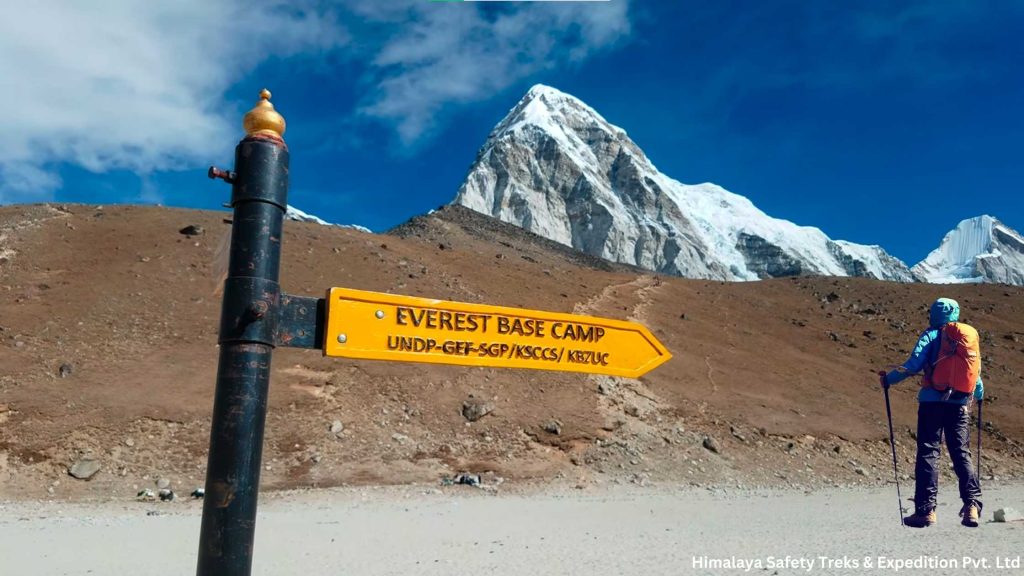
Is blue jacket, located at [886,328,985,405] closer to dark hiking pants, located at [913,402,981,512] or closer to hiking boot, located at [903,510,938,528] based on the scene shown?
dark hiking pants, located at [913,402,981,512]

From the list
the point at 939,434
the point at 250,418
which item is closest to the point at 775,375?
the point at 939,434

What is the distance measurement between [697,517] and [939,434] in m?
8.11

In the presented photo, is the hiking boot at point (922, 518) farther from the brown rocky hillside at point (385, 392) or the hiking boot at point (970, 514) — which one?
the brown rocky hillside at point (385, 392)

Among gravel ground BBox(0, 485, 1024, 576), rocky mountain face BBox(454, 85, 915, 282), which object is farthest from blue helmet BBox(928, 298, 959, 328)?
rocky mountain face BBox(454, 85, 915, 282)

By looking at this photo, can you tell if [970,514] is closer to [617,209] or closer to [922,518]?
[922,518]

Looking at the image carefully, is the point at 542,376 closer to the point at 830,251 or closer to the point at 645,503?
the point at 645,503

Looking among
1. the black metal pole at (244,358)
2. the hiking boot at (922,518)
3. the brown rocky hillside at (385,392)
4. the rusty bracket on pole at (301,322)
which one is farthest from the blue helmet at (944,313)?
the brown rocky hillside at (385,392)

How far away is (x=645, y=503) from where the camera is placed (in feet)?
43.1

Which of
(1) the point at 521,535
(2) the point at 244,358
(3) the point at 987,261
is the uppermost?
(3) the point at 987,261

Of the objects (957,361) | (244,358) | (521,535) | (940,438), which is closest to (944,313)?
(957,361)

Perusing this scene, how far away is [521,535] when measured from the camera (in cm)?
839

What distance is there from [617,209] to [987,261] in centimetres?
10662

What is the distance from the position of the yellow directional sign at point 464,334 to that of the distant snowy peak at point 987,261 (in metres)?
191

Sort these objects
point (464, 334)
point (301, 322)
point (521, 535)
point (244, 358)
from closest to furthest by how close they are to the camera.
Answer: point (244, 358) < point (301, 322) < point (464, 334) < point (521, 535)
